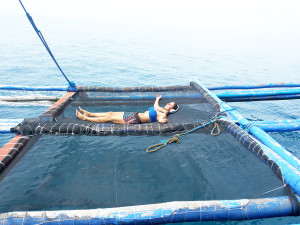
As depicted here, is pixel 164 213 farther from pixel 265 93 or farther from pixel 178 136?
pixel 265 93

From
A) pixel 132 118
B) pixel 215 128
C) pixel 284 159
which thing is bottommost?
→ pixel 132 118

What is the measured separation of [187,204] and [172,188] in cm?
57

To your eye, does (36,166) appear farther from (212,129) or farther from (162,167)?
(212,129)

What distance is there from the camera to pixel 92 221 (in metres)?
1.99

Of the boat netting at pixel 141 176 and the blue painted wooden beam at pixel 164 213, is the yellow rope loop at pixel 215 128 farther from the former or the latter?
the blue painted wooden beam at pixel 164 213

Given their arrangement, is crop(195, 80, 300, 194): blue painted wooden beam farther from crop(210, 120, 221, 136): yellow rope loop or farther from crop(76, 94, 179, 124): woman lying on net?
crop(76, 94, 179, 124): woman lying on net

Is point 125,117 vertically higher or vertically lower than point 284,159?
lower

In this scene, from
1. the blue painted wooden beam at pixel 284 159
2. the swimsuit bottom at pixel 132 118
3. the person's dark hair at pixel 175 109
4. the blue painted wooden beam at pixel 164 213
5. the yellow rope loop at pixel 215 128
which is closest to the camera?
the blue painted wooden beam at pixel 164 213

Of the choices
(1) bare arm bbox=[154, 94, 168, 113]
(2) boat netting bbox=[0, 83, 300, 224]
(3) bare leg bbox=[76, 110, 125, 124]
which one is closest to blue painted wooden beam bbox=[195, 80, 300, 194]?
(2) boat netting bbox=[0, 83, 300, 224]

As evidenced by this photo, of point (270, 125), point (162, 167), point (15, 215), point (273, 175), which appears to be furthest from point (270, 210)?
point (15, 215)

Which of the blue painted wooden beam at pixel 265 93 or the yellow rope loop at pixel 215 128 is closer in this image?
the yellow rope loop at pixel 215 128

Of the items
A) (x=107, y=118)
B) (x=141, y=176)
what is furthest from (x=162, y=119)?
(x=141, y=176)

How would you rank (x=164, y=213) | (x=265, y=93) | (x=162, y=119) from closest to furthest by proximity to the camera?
(x=164, y=213), (x=162, y=119), (x=265, y=93)

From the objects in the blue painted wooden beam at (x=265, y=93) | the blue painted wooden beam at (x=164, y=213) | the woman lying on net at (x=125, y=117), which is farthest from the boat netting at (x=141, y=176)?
the blue painted wooden beam at (x=265, y=93)
